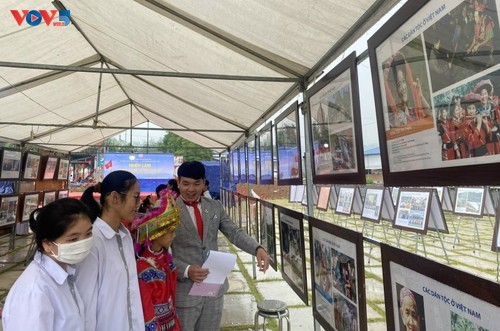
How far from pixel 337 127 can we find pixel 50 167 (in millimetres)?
7315

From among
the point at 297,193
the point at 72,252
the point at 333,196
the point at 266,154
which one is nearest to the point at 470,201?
the point at 333,196

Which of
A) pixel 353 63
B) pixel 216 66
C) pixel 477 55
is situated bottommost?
pixel 477 55

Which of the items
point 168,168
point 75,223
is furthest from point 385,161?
point 168,168

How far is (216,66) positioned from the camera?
2.76 m

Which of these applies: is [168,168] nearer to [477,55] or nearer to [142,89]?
[142,89]

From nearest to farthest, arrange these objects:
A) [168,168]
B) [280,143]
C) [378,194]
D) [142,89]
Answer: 1. [280,143]
2. [142,89]
3. [378,194]
4. [168,168]

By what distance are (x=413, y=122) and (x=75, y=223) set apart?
1.27 m

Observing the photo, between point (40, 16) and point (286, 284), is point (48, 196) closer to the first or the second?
point (40, 16)

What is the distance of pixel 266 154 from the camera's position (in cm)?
333

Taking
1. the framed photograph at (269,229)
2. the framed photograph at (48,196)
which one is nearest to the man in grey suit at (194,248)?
the framed photograph at (269,229)

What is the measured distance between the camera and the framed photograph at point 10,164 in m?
5.12

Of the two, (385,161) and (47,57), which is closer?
(385,161)

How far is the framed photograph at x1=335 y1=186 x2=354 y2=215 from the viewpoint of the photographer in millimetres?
6884

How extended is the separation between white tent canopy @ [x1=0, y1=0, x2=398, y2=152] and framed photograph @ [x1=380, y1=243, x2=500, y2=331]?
3.20ft
